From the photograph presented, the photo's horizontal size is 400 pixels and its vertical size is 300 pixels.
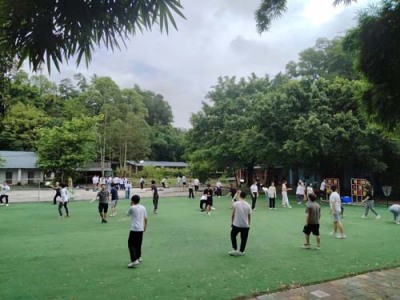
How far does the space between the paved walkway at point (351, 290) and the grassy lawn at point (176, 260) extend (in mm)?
306

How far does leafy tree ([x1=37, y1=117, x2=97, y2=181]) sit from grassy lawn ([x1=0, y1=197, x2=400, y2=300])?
23.7 m

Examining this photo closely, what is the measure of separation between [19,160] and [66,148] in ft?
31.3

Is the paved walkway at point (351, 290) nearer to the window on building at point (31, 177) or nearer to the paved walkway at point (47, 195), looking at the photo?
the paved walkway at point (47, 195)

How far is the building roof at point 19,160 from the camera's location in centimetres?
4172

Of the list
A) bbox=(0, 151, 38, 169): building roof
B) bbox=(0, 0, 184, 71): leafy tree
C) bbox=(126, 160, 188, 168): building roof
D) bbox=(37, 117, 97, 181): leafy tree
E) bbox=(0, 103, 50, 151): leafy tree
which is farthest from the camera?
bbox=(126, 160, 188, 168): building roof

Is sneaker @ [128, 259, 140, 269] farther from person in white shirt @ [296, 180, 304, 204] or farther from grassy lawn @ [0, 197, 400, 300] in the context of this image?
person in white shirt @ [296, 180, 304, 204]

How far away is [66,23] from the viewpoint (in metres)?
3.16

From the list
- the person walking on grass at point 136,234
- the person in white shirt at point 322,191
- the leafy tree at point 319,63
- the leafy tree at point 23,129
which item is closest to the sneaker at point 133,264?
the person walking on grass at point 136,234

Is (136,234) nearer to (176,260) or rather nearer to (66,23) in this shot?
(176,260)

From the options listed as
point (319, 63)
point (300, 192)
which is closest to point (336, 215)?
point (300, 192)

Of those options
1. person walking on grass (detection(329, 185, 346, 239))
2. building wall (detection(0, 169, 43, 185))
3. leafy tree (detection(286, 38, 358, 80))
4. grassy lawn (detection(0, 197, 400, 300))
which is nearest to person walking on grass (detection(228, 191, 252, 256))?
grassy lawn (detection(0, 197, 400, 300))

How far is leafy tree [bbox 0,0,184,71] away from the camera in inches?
119

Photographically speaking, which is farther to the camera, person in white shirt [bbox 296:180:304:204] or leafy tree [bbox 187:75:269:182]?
leafy tree [bbox 187:75:269:182]

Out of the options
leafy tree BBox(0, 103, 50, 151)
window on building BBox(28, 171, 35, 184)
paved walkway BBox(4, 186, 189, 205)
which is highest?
leafy tree BBox(0, 103, 50, 151)
